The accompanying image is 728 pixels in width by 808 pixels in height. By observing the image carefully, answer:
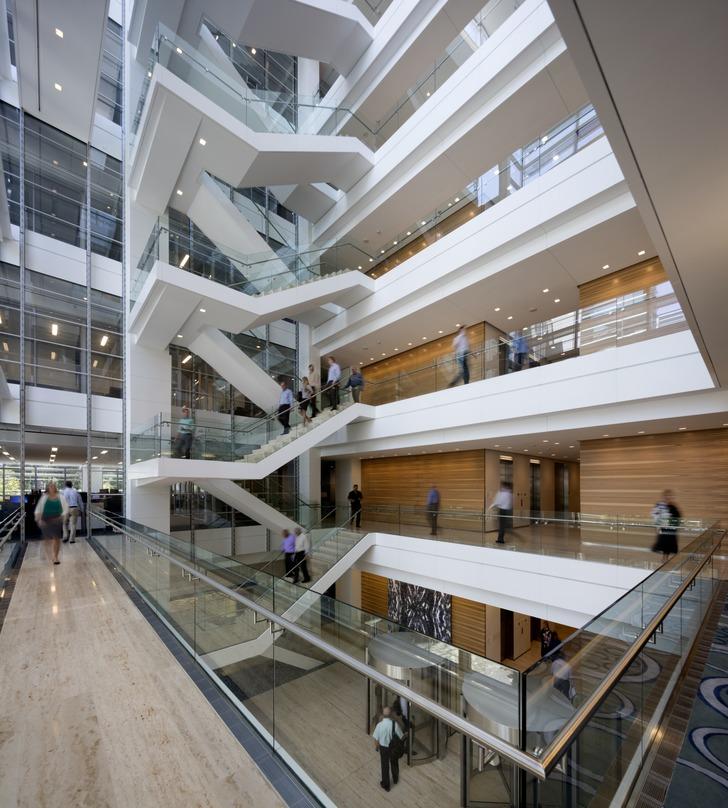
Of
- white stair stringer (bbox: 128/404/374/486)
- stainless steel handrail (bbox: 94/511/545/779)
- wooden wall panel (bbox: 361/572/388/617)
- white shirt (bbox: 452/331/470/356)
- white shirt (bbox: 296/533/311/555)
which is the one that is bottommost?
wooden wall panel (bbox: 361/572/388/617)

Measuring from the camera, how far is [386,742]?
5.58ft

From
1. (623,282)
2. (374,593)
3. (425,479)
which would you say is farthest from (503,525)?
(374,593)

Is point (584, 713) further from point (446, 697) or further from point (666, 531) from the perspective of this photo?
point (666, 531)

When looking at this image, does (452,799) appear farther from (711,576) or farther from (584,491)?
(584,491)

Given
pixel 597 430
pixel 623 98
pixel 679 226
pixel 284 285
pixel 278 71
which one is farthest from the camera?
pixel 278 71

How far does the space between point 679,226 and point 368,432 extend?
1125 centimetres

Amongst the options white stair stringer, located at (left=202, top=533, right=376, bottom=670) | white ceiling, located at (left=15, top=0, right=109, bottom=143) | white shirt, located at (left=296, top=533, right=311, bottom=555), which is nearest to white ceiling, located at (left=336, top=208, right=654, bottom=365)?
white shirt, located at (left=296, top=533, right=311, bottom=555)

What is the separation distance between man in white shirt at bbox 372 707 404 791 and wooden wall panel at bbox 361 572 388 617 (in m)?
14.5

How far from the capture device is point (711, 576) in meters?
6.52

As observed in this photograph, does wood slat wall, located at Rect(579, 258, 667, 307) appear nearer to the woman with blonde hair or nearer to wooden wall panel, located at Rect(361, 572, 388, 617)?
wooden wall panel, located at Rect(361, 572, 388, 617)

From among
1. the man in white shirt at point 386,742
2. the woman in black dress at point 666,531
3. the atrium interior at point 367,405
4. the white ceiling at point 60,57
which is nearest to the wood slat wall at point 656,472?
the atrium interior at point 367,405

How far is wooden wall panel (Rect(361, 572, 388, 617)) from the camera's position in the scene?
1533cm

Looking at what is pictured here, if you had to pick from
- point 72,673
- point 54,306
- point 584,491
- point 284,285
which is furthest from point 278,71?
point 72,673

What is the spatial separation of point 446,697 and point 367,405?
12054 millimetres
